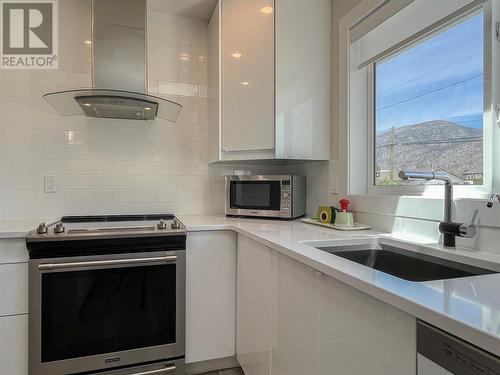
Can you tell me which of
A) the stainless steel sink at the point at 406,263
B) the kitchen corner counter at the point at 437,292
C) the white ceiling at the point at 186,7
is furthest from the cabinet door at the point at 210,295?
the white ceiling at the point at 186,7

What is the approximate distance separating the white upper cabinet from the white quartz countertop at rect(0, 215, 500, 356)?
0.70 m

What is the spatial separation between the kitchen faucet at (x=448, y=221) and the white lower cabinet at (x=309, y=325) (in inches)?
19.4

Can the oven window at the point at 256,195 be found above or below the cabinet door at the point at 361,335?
above

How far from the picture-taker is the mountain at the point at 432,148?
1.23 m

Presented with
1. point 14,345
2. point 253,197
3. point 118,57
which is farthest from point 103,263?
point 118,57

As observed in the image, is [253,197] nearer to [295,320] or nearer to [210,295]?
[210,295]

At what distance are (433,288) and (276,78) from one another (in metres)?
1.41

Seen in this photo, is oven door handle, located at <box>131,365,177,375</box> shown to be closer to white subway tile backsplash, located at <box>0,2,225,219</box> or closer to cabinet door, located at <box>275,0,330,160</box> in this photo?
white subway tile backsplash, located at <box>0,2,225,219</box>

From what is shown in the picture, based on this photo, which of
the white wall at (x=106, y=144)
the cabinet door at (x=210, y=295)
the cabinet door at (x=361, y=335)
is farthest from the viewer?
the white wall at (x=106, y=144)

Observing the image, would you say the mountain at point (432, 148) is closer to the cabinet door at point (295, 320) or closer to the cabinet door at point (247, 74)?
the cabinet door at point (247, 74)

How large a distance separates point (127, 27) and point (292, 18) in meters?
1.01

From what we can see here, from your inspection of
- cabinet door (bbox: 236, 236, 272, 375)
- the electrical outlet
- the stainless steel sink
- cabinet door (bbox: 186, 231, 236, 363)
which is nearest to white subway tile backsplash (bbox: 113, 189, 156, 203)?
the electrical outlet

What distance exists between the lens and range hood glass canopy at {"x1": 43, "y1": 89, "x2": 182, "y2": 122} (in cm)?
172

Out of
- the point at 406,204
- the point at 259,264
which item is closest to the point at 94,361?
the point at 259,264
